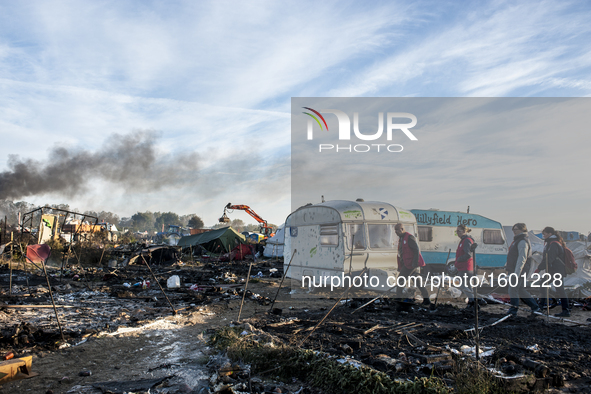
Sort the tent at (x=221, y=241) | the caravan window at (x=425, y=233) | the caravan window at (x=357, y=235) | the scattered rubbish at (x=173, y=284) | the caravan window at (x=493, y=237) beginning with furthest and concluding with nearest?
the tent at (x=221, y=241) → the caravan window at (x=493, y=237) → the caravan window at (x=425, y=233) → the scattered rubbish at (x=173, y=284) → the caravan window at (x=357, y=235)

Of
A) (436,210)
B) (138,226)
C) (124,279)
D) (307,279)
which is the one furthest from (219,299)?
(138,226)

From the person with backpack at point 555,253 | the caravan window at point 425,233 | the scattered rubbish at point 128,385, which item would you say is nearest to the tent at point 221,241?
the caravan window at point 425,233

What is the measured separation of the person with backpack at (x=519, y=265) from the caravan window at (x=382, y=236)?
124 inches

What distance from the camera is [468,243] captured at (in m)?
8.62

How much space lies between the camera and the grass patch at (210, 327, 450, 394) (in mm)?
3504

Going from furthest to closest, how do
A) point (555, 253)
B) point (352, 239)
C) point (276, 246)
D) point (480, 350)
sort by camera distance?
point (276, 246) < point (352, 239) < point (555, 253) < point (480, 350)

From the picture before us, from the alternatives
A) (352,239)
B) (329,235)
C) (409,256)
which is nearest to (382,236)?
(352,239)

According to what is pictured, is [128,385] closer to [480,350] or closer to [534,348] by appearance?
[480,350]

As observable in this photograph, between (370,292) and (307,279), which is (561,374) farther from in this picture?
(307,279)

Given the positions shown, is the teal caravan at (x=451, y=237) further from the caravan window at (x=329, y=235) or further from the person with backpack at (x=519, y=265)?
the person with backpack at (x=519, y=265)

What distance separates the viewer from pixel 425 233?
13695 mm

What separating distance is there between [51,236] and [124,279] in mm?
9413

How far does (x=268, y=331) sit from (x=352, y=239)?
13.8 ft

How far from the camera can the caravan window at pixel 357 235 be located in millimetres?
10016
